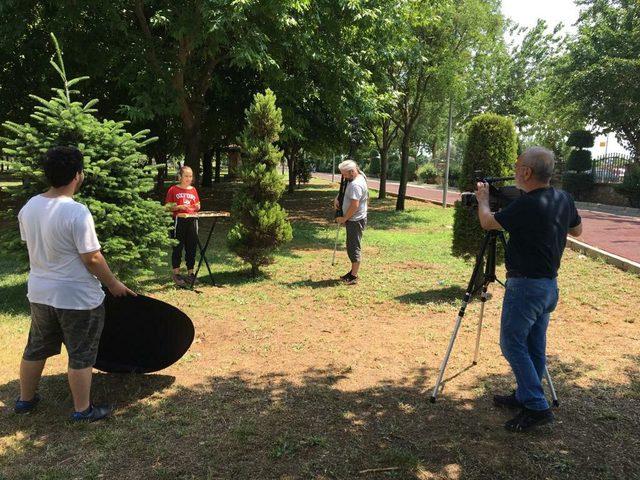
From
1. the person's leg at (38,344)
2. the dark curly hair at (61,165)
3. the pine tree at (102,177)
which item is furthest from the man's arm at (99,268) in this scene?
the pine tree at (102,177)

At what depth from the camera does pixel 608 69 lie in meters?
22.4

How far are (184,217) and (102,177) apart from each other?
5.59ft

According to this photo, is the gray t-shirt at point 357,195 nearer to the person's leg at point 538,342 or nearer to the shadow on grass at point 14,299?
the person's leg at point 538,342

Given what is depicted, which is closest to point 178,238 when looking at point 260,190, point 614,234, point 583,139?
point 260,190

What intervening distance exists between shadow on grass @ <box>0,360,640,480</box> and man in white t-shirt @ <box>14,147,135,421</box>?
434mm

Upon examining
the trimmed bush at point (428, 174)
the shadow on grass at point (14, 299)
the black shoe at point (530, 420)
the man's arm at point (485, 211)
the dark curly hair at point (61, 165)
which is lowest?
the shadow on grass at point (14, 299)

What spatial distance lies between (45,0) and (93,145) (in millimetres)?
7898

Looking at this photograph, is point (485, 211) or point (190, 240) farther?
point (190, 240)

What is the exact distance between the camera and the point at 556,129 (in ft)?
107

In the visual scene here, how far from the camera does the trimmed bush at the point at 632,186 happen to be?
872 inches

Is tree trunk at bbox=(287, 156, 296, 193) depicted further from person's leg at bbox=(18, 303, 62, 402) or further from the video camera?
person's leg at bbox=(18, 303, 62, 402)

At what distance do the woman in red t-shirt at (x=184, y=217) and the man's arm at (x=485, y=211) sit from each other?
4.37 metres

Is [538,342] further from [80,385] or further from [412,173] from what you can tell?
[412,173]

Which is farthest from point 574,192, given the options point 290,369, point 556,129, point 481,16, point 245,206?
point 290,369
